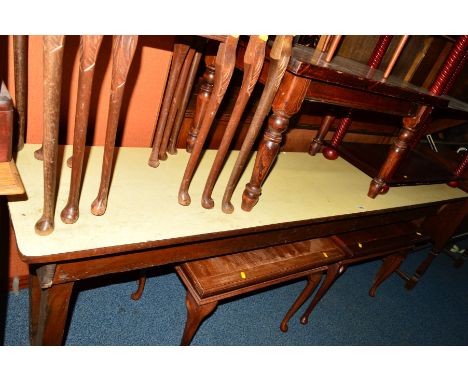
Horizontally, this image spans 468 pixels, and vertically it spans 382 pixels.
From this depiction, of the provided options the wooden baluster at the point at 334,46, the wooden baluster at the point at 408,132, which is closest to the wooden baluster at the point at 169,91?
the wooden baluster at the point at 334,46

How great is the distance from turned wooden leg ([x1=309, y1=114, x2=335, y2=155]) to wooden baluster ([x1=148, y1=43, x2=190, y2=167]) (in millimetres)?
1118

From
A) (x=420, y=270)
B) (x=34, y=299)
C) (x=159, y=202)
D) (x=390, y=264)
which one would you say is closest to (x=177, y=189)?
(x=159, y=202)

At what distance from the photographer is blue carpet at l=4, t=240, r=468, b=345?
69.6 inches

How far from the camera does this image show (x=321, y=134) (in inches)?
86.3

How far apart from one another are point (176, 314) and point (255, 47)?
1575 millimetres

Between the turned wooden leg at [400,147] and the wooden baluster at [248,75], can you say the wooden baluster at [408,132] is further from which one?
the wooden baluster at [248,75]

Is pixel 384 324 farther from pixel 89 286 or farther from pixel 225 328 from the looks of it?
pixel 89 286

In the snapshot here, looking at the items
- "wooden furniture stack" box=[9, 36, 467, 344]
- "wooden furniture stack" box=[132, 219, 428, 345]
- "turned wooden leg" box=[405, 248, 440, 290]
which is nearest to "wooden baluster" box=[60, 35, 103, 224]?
"wooden furniture stack" box=[9, 36, 467, 344]

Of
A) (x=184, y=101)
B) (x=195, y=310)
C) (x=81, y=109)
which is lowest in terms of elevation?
(x=195, y=310)

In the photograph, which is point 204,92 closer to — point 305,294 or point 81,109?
point 81,109

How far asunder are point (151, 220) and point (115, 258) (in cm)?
16

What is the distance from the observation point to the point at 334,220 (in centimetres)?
156

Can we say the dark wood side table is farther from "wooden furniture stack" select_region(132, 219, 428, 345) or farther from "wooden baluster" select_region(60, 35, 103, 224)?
"wooden baluster" select_region(60, 35, 103, 224)

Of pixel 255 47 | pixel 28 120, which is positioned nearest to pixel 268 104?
pixel 255 47
